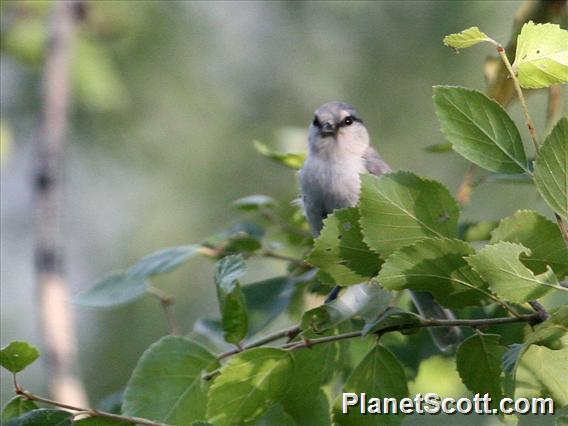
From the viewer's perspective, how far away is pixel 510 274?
1142 millimetres

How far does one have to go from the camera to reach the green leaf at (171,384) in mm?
1479

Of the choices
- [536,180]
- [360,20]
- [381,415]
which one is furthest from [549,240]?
[360,20]

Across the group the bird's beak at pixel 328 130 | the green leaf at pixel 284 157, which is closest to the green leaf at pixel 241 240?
the green leaf at pixel 284 157

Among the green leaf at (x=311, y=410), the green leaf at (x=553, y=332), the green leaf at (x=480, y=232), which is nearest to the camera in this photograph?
the green leaf at (x=553, y=332)

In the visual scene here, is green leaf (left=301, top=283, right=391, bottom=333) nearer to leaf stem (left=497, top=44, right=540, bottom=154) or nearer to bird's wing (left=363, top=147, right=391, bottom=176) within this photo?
leaf stem (left=497, top=44, right=540, bottom=154)

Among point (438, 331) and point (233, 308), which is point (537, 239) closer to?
point (233, 308)

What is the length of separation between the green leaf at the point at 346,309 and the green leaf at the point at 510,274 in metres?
0.20

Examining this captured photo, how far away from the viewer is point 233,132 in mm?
5363

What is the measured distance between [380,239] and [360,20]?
15.3ft

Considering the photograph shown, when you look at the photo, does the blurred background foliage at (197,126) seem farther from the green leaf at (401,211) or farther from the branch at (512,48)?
the green leaf at (401,211)

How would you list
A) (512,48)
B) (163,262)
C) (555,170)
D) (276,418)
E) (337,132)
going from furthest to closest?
(337,132) < (163,262) < (512,48) < (276,418) < (555,170)

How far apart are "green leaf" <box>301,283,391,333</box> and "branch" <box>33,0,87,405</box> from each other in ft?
3.83

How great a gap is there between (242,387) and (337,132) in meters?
1.70

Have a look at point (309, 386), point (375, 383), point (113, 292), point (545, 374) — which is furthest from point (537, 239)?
point (113, 292)
